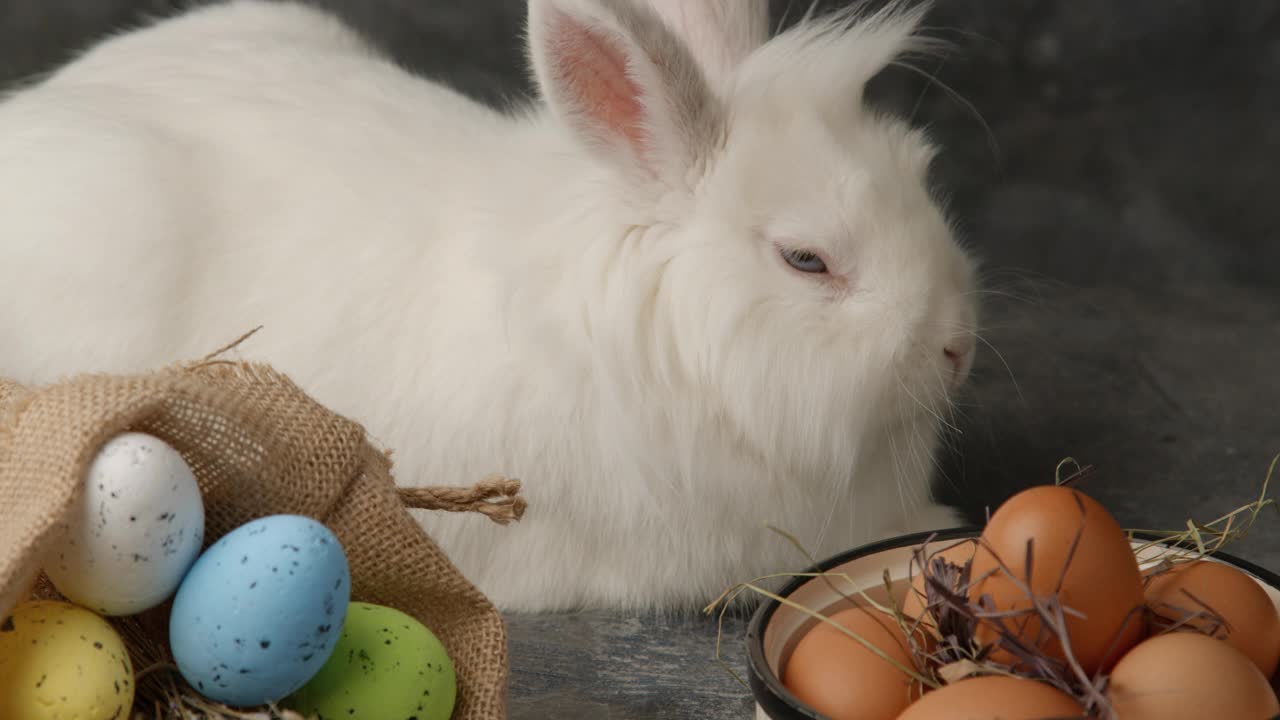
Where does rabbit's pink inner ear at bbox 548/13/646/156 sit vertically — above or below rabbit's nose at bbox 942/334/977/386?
above

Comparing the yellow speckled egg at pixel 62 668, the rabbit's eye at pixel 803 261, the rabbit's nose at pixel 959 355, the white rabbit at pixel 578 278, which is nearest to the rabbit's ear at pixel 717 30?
the white rabbit at pixel 578 278

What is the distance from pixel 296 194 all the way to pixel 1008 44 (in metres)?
2.26

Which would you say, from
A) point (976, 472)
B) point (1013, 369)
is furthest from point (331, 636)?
point (1013, 369)

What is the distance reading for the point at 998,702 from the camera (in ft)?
4.09

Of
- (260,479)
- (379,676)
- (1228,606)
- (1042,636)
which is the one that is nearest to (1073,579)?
(1042,636)

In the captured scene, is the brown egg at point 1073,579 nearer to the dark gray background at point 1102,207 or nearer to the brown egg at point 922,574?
the brown egg at point 922,574

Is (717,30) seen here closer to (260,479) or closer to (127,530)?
(260,479)

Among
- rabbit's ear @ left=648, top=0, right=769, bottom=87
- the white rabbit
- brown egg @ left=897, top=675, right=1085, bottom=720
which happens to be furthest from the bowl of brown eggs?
rabbit's ear @ left=648, top=0, right=769, bottom=87

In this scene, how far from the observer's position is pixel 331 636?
137 centimetres

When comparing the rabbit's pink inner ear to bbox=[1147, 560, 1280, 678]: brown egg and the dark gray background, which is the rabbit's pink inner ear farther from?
the dark gray background

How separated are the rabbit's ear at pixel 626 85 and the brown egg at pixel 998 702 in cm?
85

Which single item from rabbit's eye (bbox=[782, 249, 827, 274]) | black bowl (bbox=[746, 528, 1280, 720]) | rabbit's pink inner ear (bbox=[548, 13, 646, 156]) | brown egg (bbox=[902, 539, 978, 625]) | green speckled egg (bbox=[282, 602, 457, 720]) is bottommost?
green speckled egg (bbox=[282, 602, 457, 720])

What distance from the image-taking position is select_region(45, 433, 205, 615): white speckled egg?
130 cm

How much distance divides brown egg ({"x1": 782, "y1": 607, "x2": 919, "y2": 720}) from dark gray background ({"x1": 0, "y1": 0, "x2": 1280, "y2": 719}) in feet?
3.52
